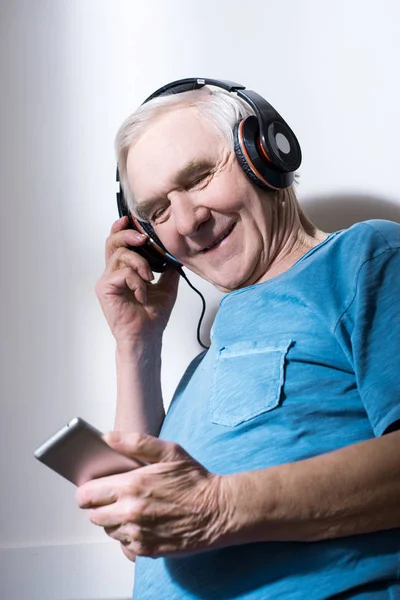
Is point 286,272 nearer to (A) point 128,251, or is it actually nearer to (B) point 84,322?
(A) point 128,251

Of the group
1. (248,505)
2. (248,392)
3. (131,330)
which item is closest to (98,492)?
(248,505)

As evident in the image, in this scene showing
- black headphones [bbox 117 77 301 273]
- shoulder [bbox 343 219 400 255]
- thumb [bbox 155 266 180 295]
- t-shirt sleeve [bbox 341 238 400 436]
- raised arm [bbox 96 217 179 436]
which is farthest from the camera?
thumb [bbox 155 266 180 295]

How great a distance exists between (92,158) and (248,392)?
76cm

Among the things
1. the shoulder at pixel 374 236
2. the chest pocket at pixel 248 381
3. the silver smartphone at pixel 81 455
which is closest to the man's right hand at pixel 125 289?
the chest pocket at pixel 248 381

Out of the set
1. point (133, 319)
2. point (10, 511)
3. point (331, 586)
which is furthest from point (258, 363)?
point (10, 511)

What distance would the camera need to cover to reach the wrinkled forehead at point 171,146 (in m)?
1.23

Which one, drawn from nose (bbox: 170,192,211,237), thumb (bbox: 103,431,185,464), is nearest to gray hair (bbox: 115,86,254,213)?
nose (bbox: 170,192,211,237)

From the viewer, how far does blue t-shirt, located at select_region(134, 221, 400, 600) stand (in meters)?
0.96

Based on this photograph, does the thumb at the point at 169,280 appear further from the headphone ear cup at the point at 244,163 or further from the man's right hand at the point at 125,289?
the headphone ear cup at the point at 244,163

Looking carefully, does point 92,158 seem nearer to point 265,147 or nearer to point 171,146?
point 171,146

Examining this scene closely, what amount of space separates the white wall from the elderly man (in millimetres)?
168

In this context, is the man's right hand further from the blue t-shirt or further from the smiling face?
the blue t-shirt

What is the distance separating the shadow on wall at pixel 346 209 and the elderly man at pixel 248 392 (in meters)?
0.19

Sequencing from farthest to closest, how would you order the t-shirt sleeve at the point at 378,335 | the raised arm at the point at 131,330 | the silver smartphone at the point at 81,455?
the raised arm at the point at 131,330
the t-shirt sleeve at the point at 378,335
the silver smartphone at the point at 81,455
